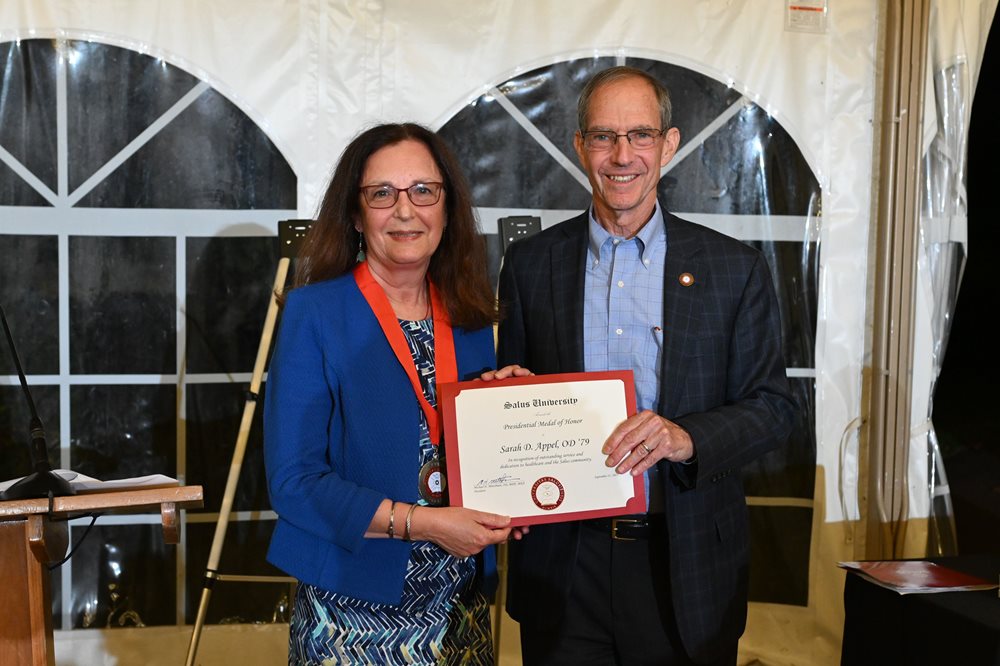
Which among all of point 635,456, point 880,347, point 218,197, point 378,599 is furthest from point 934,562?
point 218,197

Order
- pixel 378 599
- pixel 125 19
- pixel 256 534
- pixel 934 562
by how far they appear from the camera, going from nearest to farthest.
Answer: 1. pixel 378 599
2. pixel 934 562
3. pixel 125 19
4. pixel 256 534

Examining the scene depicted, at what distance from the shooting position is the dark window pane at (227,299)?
3.51 meters

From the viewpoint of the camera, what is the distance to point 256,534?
3.60 metres

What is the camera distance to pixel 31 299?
3441 millimetres

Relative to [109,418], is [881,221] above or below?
above

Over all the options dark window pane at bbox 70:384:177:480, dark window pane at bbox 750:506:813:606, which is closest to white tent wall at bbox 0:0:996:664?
dark window pane at bbox 750:506:813:606

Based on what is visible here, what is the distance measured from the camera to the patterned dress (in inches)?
69.9

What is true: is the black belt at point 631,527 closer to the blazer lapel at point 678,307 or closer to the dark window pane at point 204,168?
the blazer lapel at point 678,307

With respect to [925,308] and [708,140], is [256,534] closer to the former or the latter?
[708,140]

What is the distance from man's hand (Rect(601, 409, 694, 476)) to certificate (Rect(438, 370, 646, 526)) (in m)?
0.02

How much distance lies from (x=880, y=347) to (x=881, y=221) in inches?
19.7

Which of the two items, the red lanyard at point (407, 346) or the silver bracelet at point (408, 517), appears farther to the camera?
the red lanyard at point (407, 346)

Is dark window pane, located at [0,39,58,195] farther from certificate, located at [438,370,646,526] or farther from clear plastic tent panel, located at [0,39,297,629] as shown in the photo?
certificate, located at [438,370,646,526]

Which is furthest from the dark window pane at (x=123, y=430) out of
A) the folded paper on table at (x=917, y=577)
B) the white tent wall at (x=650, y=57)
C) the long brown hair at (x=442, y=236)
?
the folded paper on table at (x=917, y=577)
